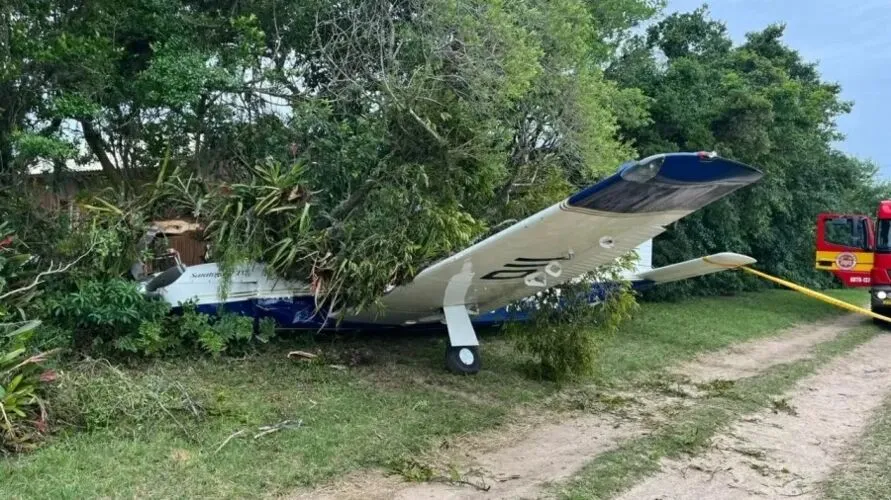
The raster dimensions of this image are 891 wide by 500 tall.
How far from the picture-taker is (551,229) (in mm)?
6078

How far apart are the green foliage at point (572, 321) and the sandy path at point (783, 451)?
1.96m

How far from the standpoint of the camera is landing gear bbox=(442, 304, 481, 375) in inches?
325

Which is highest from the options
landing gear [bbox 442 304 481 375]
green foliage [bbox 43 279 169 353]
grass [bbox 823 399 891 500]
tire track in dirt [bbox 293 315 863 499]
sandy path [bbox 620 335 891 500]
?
green foliage [bbox 43 279 169 353]

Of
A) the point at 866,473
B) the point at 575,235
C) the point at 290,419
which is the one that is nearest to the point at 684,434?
the point at 866,473

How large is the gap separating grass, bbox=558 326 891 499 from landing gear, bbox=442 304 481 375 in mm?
2359

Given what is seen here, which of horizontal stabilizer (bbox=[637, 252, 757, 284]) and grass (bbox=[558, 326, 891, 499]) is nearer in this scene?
grass (bbox=[558, 326, 891, 499])

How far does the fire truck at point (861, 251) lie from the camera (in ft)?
48.2

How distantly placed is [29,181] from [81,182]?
79 centimetres

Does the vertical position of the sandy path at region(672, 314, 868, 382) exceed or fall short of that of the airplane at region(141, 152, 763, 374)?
it falls short

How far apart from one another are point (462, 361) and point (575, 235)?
267 cm

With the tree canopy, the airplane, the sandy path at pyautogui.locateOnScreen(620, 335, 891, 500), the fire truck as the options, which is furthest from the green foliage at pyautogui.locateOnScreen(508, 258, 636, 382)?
the fire truck

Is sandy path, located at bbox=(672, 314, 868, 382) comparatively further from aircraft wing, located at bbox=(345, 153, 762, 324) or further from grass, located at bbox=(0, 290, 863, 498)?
aircraft wing, located at bbox=(345, 153, 762, 324)

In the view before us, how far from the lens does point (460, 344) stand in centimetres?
825

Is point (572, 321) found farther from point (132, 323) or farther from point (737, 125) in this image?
point (737, 125)
